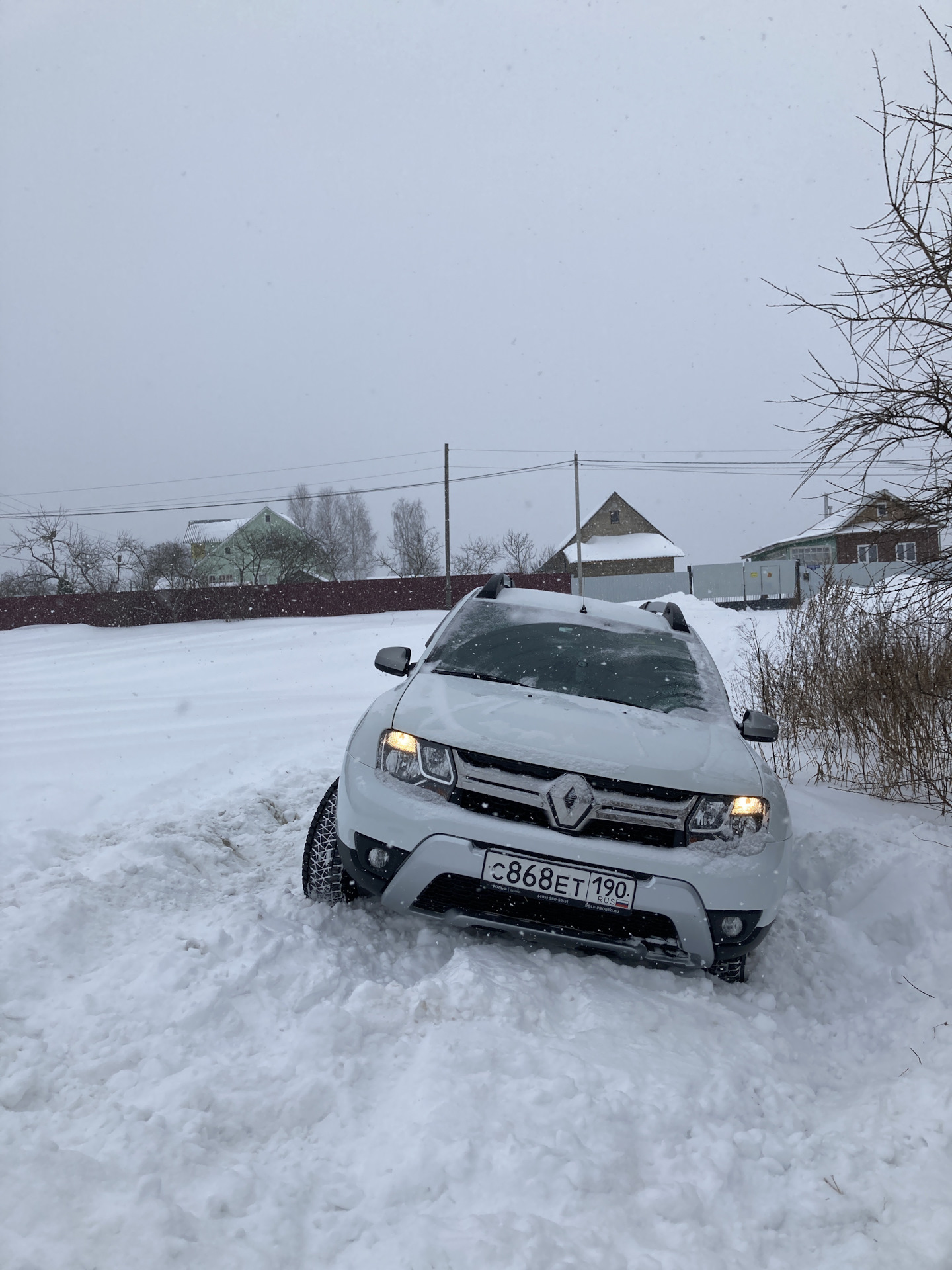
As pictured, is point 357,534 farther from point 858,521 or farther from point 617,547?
point 858,521

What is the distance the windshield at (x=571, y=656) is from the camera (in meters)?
3.71

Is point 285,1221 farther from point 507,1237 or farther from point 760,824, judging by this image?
point 760,824

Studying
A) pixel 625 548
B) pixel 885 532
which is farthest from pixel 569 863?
pixel 625 548

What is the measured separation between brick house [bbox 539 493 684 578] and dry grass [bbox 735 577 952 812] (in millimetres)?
44259

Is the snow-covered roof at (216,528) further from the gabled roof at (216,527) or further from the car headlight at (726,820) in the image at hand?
the car headlight at (726,820)

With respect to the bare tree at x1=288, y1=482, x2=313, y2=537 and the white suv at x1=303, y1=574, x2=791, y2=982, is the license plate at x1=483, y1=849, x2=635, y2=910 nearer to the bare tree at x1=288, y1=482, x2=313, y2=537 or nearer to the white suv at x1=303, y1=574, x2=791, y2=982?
the white suv at x1=303, y1=574, x2=791, y2=982

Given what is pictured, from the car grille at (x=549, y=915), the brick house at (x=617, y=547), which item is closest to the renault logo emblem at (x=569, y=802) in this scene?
the car grille at (x=549, y=915)

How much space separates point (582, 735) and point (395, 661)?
1.28 m

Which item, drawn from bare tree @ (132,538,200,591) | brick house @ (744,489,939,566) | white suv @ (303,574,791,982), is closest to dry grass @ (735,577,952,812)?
brick house @ (744,489,939,566)

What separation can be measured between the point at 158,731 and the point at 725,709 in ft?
21.2

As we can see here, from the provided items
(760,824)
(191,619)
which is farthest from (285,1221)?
(191,619)

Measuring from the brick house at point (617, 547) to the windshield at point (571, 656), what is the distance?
155ft

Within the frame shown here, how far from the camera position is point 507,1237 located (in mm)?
1695

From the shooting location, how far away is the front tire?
10.6ft
